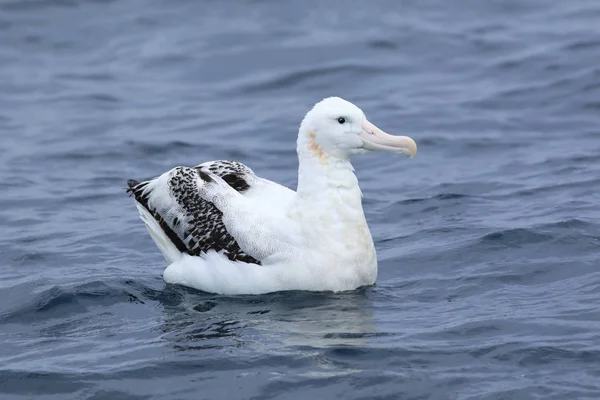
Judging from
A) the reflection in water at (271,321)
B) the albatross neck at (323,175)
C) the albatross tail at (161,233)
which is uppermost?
the albatross neck at (323,175)

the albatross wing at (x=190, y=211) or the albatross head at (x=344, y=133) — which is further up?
the albatross head at (x=344, y=133)

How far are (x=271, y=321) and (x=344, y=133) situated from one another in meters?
1.75

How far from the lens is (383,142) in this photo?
33.6 ft

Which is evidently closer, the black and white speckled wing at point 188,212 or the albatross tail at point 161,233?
the black and white speckled wing at point 188,212

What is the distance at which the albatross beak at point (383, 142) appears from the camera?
1024 cm

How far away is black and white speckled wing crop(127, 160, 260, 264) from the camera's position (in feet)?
34.8

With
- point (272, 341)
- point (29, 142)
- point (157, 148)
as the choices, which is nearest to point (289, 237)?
point (272, 341)

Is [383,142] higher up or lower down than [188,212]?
higher up

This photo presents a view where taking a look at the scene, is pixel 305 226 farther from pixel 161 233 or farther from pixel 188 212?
pixel 161 233

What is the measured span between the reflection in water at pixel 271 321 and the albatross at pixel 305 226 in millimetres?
147

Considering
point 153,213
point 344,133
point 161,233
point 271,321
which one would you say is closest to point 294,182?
point 153,213

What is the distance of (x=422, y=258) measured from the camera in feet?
37.2

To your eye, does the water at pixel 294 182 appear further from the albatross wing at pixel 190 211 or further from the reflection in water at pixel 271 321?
the albatross wing at pixel 190 211

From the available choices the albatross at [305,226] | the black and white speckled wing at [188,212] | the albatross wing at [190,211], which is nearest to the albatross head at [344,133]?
the albatross at [305,226]
